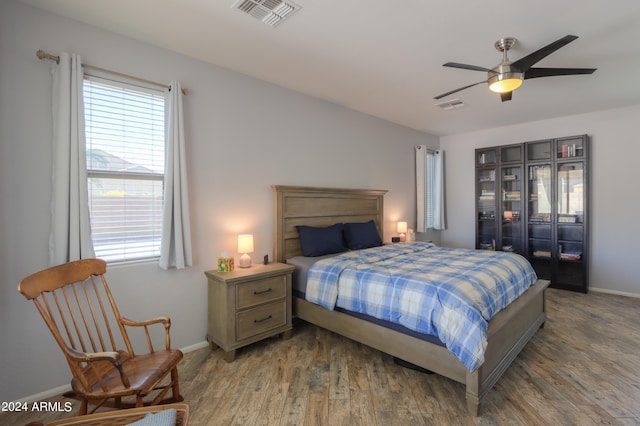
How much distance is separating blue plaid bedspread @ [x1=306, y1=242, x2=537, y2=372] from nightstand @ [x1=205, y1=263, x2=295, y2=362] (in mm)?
299

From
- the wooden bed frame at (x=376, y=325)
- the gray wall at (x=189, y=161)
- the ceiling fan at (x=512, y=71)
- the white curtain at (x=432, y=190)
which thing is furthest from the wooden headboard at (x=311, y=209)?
the ceiling fan at (x=512, y=71)

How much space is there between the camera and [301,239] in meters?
3.54

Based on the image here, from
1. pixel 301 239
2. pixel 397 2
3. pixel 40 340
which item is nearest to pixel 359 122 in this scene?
pixel 301 239

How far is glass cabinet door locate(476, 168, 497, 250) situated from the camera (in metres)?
5.51

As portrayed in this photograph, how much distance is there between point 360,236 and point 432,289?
6.00 ft

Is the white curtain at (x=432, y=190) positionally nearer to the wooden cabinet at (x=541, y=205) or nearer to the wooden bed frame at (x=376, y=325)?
the wooden cabinet at (x=541, y=205)

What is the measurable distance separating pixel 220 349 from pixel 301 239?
4.46ft

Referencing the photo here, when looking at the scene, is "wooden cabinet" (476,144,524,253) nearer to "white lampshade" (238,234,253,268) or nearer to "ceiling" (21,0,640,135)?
"ceiling" (21,0,640,135)

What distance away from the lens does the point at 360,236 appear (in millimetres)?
4023

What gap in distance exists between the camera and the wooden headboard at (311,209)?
3.50 m

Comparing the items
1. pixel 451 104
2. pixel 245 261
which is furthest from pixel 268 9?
pixel 451 104

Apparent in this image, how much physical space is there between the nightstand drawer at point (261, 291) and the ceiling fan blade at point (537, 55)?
8.74ft

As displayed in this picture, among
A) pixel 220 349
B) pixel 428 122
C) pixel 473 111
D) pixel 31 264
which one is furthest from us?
pixel 428 122

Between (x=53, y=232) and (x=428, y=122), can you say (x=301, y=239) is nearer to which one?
(x=53, y=232)
